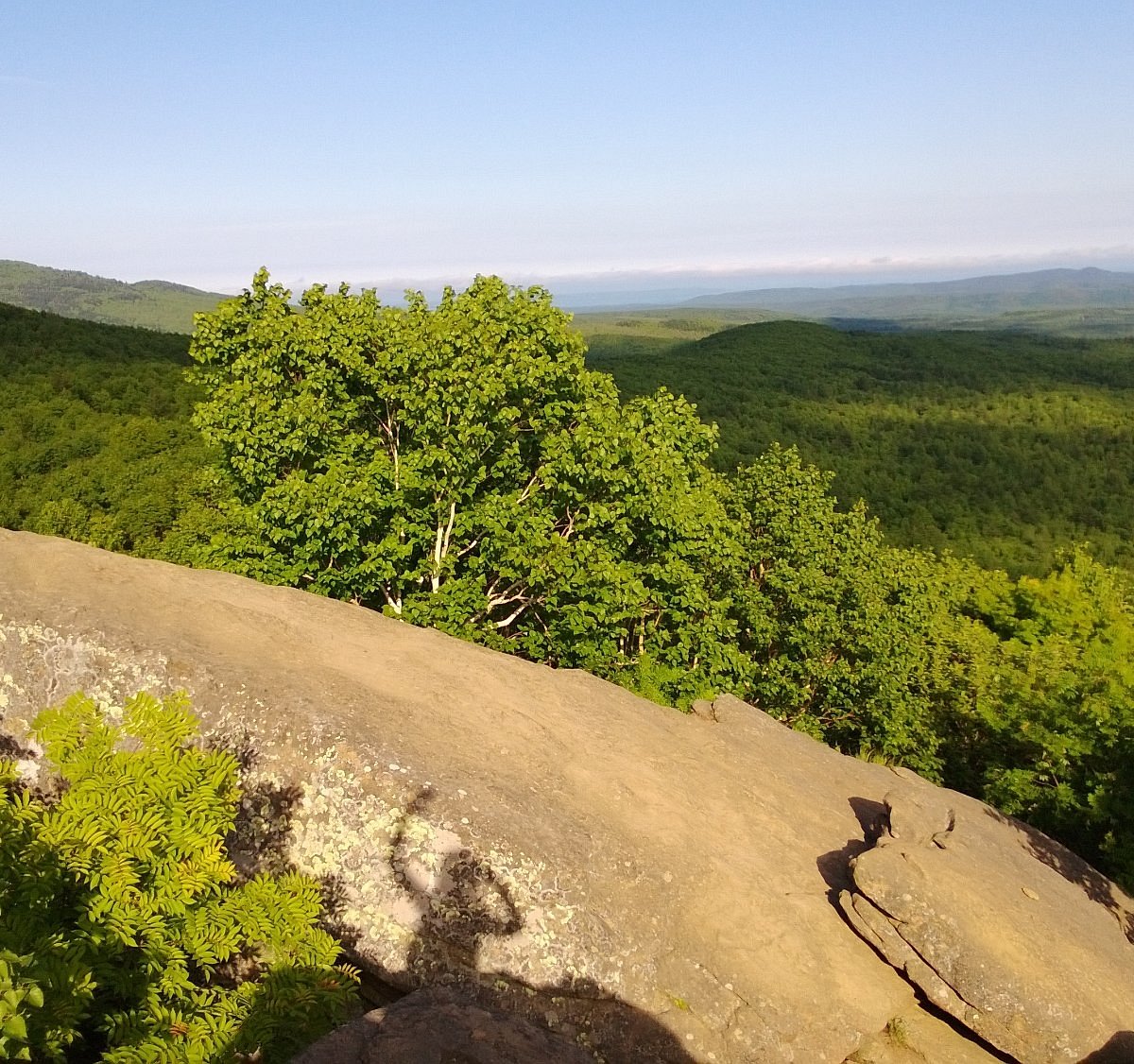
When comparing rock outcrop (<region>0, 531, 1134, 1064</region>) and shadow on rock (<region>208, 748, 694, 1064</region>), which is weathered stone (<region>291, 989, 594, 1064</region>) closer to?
shadow on rock (<region>208, 748, 694, 1064</region>)

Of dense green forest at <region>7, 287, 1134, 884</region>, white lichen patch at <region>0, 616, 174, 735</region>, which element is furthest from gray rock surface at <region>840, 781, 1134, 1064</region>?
white lichen patch at <region>0, 616, 174, 735</region>

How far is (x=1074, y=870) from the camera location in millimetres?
14805

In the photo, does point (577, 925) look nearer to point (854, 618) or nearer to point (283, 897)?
point (283, 897)

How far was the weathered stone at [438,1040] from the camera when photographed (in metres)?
6.52

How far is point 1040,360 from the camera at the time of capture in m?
187

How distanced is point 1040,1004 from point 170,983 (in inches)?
407

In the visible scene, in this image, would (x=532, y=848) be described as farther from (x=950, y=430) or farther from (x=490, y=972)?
(x=950, y=430)

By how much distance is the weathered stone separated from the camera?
6520 mm

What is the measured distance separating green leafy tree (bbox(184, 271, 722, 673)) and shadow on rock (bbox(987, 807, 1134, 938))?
27.9 feet

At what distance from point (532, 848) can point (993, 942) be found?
254 inches

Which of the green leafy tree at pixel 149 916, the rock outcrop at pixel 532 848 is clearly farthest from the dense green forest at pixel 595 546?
the green leafy tree at pixel 149 916

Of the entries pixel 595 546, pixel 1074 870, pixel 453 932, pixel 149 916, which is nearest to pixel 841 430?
pixel 595 546

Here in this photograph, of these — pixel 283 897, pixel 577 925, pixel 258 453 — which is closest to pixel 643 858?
pixel 577 925

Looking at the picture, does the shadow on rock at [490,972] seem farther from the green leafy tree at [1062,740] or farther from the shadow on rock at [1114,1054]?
A: the green leafy tree at [1062,740]
